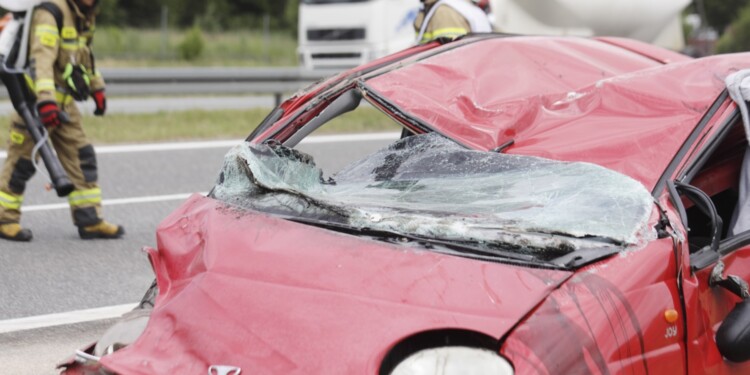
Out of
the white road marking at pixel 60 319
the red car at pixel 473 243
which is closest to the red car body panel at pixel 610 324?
the red car at pixel 473 243

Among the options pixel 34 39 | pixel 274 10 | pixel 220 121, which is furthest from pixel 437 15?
pixel 274 10

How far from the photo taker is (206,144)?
10.6 meters

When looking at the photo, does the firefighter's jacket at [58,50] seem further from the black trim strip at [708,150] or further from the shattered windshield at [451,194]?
the black trim strip at [708,150]

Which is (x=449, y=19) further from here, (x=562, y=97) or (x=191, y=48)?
(x=191, y=48)

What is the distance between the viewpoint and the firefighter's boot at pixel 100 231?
22.5 feet

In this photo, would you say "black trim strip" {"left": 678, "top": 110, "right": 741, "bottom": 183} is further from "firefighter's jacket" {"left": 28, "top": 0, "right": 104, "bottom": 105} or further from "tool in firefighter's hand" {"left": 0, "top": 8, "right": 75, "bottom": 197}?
"firefighter's jacket" {"left": 28, "top": 0, "right": 104, "bottom": 105}

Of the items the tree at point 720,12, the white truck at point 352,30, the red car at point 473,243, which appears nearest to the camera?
the red car at point 473,243

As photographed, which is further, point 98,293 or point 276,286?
point 98,293

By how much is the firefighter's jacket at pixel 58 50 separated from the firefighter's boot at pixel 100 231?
31.3 inches

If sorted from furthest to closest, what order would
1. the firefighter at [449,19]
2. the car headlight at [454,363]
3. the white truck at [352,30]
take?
1. the white truck at [352,30]
2. the firefighter at [449,19]
3. the car headlight at [454,363]

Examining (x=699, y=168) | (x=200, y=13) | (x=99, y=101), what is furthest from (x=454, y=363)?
(x=200, y=13)

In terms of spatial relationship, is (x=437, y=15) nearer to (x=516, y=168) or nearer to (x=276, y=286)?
(x=516, y=168)

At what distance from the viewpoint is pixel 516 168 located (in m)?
3.53

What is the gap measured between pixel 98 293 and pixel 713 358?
11.7 feet
